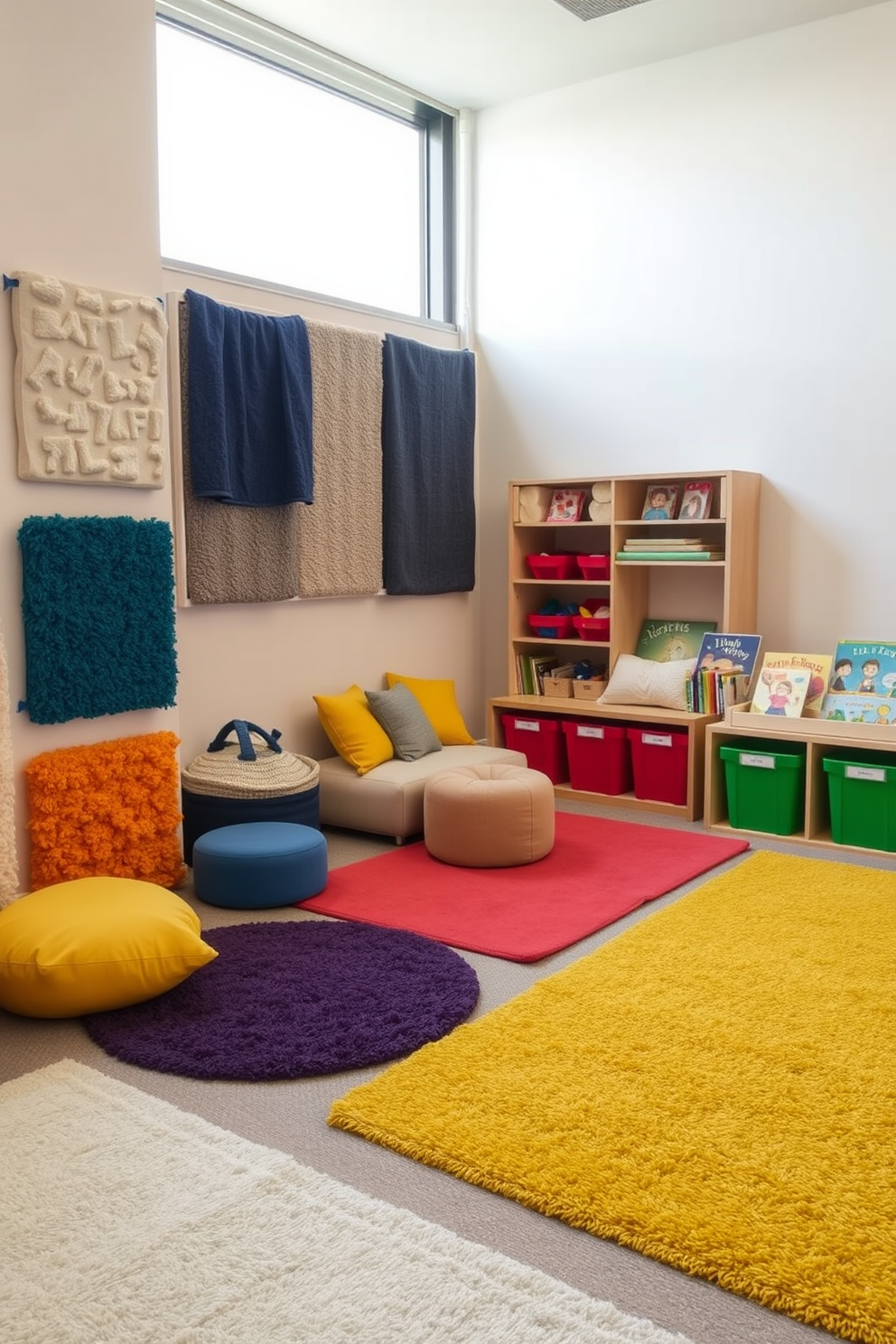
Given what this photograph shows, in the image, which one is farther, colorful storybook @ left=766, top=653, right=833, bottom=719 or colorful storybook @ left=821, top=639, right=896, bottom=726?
colorful storybook @ left=766, top=653, right=833, bottom=719

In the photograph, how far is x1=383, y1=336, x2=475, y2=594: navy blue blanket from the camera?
532 centimetres

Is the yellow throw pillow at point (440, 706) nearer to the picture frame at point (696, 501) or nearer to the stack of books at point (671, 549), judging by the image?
the stack of books at point (671, 549)

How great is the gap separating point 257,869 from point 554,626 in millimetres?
2338

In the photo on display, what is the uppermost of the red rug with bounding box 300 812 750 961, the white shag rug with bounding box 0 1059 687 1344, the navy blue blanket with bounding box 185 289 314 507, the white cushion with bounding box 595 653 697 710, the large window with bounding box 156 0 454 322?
the large window with bounding box 156 0 454 322

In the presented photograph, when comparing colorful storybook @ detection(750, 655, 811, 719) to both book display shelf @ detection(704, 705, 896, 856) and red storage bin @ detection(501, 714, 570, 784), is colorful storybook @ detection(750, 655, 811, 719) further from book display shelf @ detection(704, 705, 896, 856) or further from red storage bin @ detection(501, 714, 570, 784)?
red storage bin @ detection(501, 714, 570, 784)

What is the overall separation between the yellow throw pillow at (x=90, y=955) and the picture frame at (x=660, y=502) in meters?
2.99

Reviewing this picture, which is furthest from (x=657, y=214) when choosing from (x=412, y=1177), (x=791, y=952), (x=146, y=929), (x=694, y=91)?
(x=412, y=1177)

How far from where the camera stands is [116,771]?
378cm

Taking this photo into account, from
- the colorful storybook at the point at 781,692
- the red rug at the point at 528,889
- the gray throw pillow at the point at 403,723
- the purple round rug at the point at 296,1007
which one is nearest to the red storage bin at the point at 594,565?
the colorful storybook at the point at 781,692

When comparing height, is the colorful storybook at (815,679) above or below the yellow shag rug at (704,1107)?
above

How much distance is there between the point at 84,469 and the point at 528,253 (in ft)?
9.81

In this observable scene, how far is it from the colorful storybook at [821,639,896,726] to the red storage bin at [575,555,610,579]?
112 cm

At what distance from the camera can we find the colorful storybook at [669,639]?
532 cm

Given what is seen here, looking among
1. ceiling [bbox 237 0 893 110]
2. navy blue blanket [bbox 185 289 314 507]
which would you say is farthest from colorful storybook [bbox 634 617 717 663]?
ceiling [bbox 237 0 893 110]
